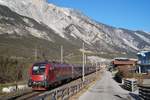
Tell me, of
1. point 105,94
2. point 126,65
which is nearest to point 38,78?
point 105,94

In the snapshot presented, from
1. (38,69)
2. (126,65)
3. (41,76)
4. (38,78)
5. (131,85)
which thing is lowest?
(131,85)

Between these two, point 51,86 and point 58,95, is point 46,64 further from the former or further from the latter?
point 58,95

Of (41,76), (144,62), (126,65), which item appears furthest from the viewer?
(126,65)

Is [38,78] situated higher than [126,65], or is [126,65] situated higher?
[126,65]

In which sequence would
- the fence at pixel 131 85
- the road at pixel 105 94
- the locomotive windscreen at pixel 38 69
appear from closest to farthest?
1. the road at pixel 105 94
2. the fence at pixel 131 85
3. the locomotive windscreen at pixel 38 69

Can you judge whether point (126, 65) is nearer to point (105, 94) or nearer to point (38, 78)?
point (38, 78)

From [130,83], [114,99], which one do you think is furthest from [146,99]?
[130,83]

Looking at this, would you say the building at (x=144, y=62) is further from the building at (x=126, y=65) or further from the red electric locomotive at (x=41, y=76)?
the red electric locomotive at (x=41, y=76)

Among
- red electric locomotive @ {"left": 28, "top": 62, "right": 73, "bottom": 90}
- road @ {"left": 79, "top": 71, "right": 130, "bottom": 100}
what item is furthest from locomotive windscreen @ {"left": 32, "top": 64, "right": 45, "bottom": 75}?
road @ {"left": 79, "top": 71, "right": 130, "bottom": 100}

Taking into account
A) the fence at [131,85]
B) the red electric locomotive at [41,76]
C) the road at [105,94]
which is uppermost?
the red electric locomotive at [41,76]

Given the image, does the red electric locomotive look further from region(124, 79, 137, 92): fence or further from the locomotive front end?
region(124, 79, 137, 92): fence

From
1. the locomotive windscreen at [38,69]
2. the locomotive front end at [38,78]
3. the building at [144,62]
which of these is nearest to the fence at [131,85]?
the locomotive front end at [38,78]

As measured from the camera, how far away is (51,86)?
47938mm

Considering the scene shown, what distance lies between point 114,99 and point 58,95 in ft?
21.1
